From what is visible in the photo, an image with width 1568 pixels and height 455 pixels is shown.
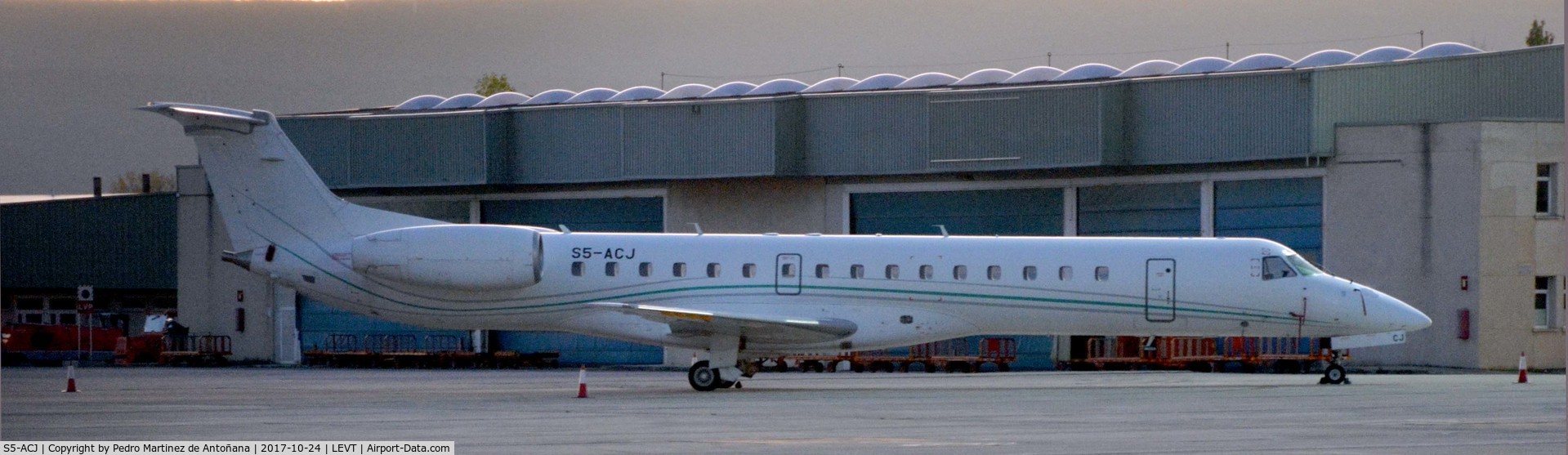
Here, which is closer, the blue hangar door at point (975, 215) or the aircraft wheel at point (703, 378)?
the aircraft wheel at point (703, 378)

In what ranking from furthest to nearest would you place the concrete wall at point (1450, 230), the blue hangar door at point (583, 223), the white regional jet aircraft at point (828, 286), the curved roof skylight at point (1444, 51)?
the blue hangar door at point (583, 223)
the curved roof skylight at point (1444, 51)
the concrete wall at point (1450, 230)
the white regional jet aircraft at point (828, 286)

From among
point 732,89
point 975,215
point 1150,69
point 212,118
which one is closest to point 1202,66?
point 1150,69

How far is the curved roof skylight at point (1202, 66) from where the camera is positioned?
37938mm

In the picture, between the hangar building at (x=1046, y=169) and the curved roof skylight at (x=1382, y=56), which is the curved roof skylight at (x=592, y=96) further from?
the curved roof skylight at (x=1382, y=56)

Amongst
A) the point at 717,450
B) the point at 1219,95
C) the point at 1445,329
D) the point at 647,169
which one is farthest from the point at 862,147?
the point at 717,450

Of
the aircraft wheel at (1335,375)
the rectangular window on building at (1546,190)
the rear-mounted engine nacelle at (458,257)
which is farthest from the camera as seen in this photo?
the rectangular window on building at (1546,190)

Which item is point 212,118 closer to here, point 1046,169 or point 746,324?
point 746,324

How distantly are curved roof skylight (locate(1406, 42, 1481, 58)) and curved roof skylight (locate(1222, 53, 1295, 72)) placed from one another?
8.73 feet

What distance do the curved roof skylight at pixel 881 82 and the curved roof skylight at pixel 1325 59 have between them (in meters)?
9.98

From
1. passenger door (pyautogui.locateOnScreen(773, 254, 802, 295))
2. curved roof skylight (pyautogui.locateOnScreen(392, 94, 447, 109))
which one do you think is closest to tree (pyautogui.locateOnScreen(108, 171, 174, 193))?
curved roof skylight (pyautogui.locateOnScreen(392, 94, 447, 109))

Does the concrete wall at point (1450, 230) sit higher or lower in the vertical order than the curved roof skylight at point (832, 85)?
lower

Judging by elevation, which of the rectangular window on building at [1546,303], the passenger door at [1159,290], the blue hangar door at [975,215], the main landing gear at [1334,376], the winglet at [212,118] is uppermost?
the winglet at [212,118]

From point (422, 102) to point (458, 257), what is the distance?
23.3 metres

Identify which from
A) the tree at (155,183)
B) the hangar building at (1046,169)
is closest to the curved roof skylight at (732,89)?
the hangar building at (1046,169)
